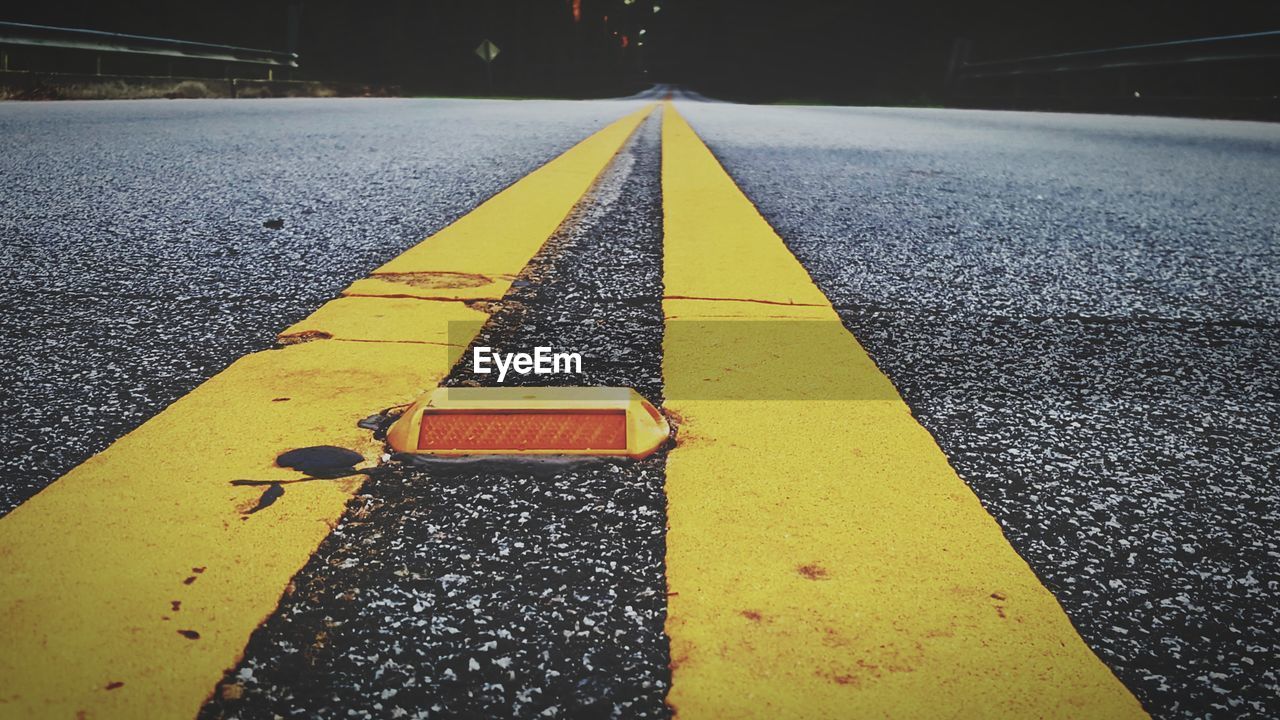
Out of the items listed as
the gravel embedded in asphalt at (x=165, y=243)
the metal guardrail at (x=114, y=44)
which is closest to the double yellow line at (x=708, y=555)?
the gravel embedded in asphalt at (x=165, y=243)

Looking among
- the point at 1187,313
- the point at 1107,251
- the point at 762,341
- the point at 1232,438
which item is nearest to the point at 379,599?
the point at 762,341

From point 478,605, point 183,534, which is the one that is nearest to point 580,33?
point 183,534

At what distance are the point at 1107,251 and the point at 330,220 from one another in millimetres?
2118

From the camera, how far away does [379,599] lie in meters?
0.82

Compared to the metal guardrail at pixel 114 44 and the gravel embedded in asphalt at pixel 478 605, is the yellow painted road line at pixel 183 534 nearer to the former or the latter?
the gravel embedded in asphalt at pixel 478 605

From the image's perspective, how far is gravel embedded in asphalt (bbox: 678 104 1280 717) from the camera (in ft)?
2.75

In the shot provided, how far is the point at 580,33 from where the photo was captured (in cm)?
4450

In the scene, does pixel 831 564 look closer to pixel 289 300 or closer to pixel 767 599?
pixel 767 599

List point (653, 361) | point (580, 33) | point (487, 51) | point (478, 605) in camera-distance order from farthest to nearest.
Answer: point (580, 33) < point (487, 51) < point (653, 361) < point (478, 605)

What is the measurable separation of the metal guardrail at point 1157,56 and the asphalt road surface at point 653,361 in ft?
18.1

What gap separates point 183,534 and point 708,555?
49cm

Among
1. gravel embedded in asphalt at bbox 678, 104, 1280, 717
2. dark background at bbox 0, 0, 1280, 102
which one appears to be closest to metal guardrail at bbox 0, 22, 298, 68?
dark background at bbox 0, 0, 1280, 102

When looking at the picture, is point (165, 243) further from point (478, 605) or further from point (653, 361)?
point (478, 605)

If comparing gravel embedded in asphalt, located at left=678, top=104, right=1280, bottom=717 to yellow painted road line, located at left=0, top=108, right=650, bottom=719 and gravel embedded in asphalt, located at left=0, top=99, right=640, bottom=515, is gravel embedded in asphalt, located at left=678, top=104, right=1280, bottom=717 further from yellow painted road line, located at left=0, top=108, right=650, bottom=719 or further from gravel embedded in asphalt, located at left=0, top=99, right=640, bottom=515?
gravel embedded in asphalt, located at left=0, top=99, right=640, bottom=515
